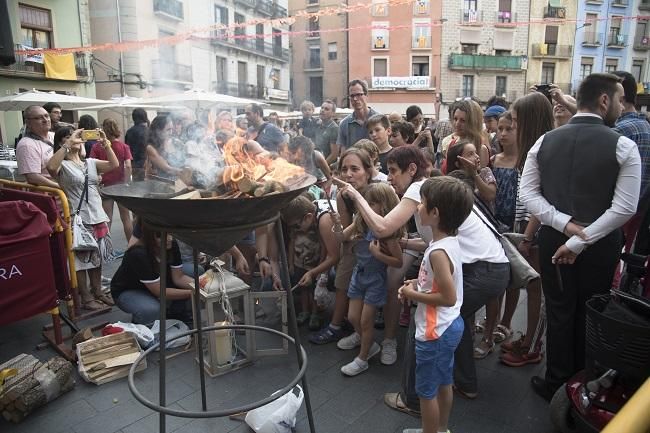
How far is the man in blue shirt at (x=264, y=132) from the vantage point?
20.6 feet

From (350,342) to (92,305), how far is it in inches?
106

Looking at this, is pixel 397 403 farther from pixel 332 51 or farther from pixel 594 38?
pixel 594 38

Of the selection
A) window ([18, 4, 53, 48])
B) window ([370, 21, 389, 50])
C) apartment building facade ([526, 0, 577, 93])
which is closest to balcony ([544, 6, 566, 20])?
apartment building facade ([526, 0, 577, 93])

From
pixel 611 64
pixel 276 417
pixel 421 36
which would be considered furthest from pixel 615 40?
pixel 276 417

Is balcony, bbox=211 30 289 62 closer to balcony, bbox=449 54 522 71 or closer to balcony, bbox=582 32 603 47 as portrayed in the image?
balcony, bbox=449 54 522 71

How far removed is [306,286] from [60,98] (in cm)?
1153

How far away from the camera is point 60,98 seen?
1209 cm

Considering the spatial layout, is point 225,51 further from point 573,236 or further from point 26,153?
point 573,236

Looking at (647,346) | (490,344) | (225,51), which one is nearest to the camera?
(647,346)

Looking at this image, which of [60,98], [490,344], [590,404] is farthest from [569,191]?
[60,98]

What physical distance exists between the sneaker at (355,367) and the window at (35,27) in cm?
2054

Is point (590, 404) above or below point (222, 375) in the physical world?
above

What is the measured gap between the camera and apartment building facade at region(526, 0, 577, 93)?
119 ft

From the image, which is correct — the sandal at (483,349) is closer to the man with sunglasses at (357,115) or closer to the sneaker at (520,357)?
the sneaker at (520,357)
